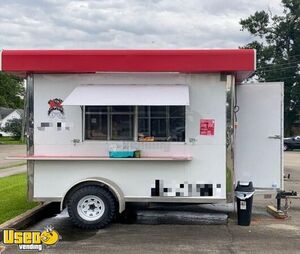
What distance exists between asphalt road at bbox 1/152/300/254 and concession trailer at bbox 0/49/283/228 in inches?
18.1

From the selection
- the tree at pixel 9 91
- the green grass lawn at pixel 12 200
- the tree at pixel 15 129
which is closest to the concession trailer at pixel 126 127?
the green grass lawn at pixel 12 200

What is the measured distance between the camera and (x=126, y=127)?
887 centimetres

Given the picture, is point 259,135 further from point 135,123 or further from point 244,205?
point 135,123

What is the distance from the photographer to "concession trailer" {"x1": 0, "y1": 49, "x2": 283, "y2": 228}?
8594 mm

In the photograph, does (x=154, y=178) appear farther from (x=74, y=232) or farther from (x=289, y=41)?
(x=289, y=41)

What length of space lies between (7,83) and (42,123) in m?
50.1

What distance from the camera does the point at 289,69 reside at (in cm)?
5616

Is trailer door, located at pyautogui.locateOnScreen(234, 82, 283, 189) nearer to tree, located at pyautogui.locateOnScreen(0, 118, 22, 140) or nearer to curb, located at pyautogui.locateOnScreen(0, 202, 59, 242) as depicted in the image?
curb, located at pyautogui.locateOnScreen(0, 202, 59, 242)

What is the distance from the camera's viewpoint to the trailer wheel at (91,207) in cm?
857

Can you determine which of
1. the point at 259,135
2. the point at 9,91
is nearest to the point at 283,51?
the point at 9,91

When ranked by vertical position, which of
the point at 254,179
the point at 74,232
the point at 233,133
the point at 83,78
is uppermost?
the point at 83,78

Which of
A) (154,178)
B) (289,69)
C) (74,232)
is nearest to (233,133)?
(154,178)

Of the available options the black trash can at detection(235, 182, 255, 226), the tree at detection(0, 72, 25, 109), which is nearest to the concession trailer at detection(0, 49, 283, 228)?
the black trash can at detection(235, 182, 255, 226)

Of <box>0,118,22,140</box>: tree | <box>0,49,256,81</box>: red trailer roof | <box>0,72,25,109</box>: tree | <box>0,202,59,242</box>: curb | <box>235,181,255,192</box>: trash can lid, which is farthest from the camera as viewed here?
<box>0,118,22,140</box>: tree
